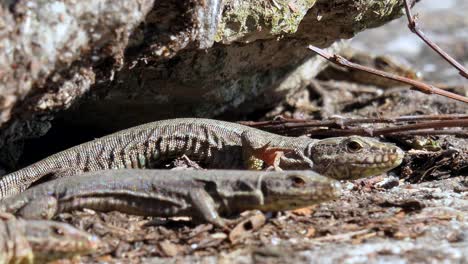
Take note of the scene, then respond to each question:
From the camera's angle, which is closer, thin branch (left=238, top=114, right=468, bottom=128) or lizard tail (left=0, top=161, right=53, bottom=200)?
lizard tail (left=0, top=161, right=53, bottom=200)

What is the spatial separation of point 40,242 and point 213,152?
2.54m

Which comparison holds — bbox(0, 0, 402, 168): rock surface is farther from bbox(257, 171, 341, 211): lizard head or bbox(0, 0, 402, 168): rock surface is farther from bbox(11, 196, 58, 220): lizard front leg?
bbox(257, 171, 341, 211): lizard head

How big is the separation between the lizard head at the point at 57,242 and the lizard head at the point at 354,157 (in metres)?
2.38

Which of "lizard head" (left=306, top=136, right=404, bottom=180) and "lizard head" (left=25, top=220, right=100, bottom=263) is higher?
"lizard head" (left=306, top=136, right=404, bottom=180)

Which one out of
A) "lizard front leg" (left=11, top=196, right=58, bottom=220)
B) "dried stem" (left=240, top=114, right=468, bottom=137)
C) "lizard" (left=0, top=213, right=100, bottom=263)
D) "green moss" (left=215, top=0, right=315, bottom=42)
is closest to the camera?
"lizard" (left=0, top=213, right=100, bottom=263)

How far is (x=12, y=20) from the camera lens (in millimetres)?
4598

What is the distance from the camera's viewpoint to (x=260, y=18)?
6.60 m

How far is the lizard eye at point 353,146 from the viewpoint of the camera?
6500mm

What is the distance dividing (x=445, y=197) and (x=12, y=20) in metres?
3.43

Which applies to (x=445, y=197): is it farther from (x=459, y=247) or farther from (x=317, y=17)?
(x=317, y=17)

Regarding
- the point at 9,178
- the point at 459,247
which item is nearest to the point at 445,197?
the point at 459,247

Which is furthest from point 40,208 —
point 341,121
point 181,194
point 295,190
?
point 341,121

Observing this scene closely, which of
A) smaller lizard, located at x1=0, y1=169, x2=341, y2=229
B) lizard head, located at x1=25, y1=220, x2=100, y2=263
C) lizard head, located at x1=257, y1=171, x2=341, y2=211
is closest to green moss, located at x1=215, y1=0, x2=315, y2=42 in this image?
smaller lizard, located at x1=0, y1=169, x2=341, y2=229

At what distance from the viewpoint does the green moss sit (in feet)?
21.2
